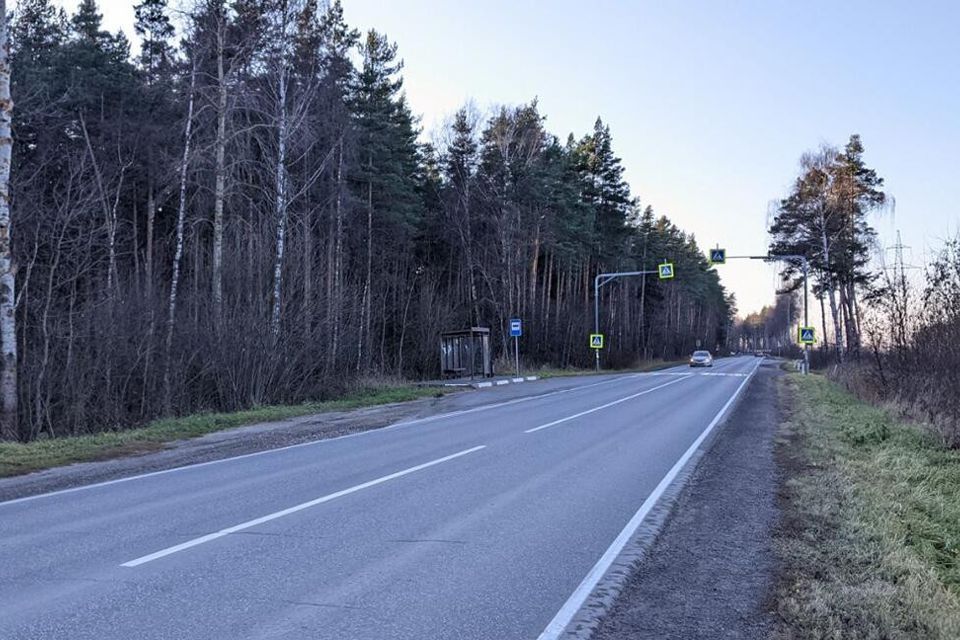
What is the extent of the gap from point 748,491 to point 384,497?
4600 millimetres

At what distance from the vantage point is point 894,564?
584 centimetres

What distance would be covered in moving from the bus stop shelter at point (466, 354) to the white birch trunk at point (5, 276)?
2490 cm

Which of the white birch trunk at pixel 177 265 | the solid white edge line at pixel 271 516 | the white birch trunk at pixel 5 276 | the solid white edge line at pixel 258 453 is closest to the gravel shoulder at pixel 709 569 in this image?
the solid white edge line at pixel 271 516

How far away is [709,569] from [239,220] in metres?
23.1

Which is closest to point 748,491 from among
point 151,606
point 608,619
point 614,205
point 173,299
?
point 608,619

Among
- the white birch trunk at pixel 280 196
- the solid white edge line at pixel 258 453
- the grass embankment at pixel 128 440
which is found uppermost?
the white birch trunk at pixel 280 196

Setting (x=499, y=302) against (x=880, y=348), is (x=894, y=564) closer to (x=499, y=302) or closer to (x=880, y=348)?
(x=880, y=348)

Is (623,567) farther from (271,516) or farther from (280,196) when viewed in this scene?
(280,196)

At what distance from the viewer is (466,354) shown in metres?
39.2

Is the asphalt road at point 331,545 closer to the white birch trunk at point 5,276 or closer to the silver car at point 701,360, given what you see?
the white birch trunk at point 5,276

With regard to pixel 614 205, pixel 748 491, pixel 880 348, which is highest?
pixel 614 205

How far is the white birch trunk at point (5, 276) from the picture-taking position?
48.3 feet

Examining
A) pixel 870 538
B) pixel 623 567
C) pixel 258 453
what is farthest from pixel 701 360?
pixel 623 567

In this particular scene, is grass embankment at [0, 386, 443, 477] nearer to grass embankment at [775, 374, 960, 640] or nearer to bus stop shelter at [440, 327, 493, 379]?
grass embankment at [775, 374, 960, 640]
